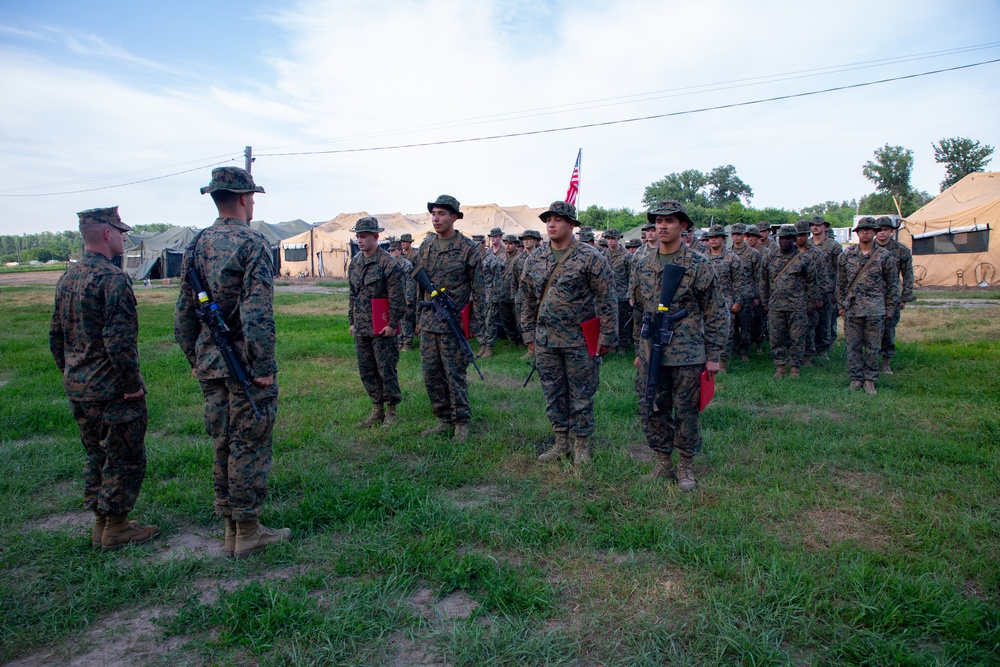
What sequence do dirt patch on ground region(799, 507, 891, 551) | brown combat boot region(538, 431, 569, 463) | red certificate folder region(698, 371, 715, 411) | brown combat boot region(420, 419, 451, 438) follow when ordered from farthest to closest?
brown combat boot region(420, 419, 451, 438), brown combat boot region(538, 431, 569, 463), red certificate folder region(698, 371, 715, 411), dirt patch on ground region(799, 507, 891, 551)

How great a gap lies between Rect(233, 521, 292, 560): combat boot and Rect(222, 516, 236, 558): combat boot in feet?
0.19

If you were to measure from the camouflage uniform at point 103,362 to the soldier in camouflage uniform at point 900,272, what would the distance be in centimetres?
855

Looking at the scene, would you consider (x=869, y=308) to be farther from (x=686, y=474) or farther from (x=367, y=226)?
(x=367, y=226)

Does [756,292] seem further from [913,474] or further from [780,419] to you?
[913,474]

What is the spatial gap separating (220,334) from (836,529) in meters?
4.10

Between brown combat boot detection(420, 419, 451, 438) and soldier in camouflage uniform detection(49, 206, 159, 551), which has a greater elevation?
soldier in camouflage uniform detection(49, 206, 159, 551)

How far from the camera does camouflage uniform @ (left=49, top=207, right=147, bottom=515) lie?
376 cm

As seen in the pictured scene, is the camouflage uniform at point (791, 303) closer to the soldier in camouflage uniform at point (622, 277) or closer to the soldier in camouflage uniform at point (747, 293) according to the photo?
the soldier in camouflage uniform at point (747, 293)

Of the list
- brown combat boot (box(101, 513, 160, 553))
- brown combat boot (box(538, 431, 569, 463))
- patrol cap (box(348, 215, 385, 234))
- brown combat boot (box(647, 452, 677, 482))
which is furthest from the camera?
patrol cap (box(348, 215, 385, 234))

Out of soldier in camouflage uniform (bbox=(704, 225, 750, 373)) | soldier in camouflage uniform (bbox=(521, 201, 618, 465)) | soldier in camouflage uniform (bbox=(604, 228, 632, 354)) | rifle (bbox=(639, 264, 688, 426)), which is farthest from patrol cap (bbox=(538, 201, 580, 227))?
soldier in camouflage uniform (bbox=(604, 228, 632, 354))

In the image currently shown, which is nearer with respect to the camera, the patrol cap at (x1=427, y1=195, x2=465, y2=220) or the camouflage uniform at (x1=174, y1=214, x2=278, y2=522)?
the camouflage uniform at (x1=174, y1=214, x2=278, y2=522)

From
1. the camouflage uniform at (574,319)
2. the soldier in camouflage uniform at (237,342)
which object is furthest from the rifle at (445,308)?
the soldier in camouflage uniform at (237,342)

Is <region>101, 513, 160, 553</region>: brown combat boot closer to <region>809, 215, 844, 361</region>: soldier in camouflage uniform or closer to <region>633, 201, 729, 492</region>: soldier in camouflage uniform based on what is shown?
<region>633, 201, 729, 492</region>: soldier in camouflage uniform

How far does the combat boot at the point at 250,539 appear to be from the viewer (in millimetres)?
3773
